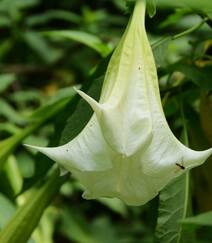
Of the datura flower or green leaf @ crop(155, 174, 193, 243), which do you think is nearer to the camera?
the datura flower

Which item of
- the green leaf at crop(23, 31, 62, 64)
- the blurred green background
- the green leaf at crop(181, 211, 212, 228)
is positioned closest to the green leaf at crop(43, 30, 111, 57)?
the blurred green background

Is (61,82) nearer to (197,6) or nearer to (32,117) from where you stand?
(32,117)

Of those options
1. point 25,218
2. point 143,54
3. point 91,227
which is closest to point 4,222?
point 25,218

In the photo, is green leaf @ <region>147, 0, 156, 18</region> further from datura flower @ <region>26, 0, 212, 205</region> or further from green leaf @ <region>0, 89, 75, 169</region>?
green leaf @ <region>0, 89, 75, 169</region>

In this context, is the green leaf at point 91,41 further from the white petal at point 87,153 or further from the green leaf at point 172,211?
the white petal at point 87,153

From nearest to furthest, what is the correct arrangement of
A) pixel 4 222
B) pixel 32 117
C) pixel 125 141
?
pixel 125 141 → pixel 4 222 → pixel 32 117

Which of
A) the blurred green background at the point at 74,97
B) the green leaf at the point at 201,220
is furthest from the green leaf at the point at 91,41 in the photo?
the green leaf at the point at 201,220
